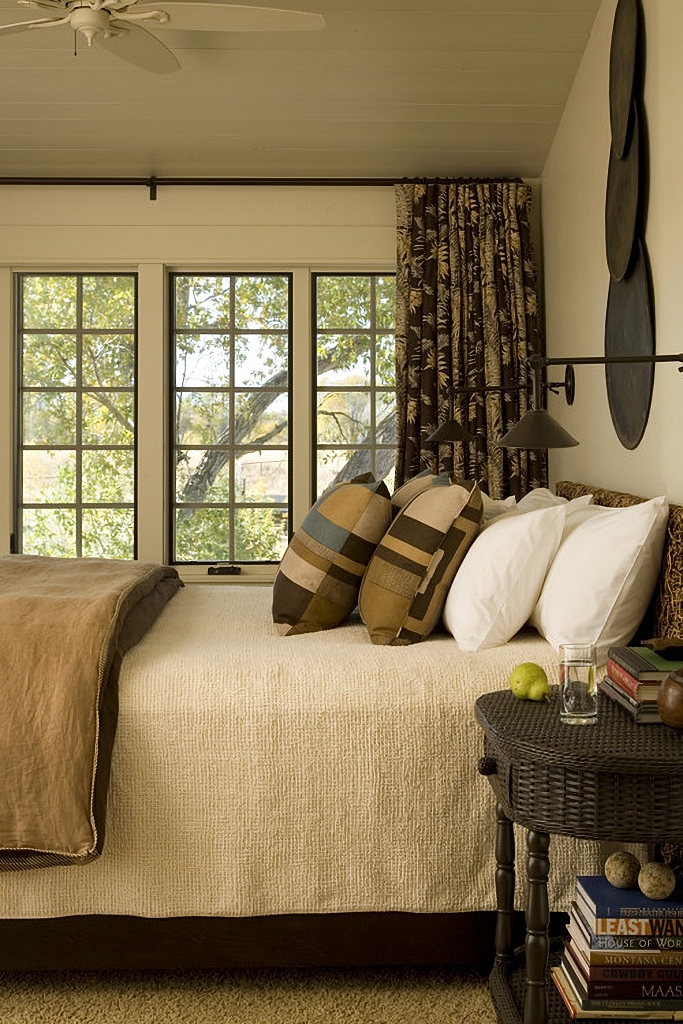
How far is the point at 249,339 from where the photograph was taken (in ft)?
15.4

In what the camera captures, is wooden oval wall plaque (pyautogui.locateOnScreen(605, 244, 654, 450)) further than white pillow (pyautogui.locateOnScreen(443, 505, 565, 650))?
Yes

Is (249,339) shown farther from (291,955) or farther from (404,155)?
(291,955)

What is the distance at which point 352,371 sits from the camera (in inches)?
185

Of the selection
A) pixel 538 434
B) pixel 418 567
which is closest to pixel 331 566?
pixel 418 567

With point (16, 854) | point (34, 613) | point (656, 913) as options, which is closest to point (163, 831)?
point (16, 854)

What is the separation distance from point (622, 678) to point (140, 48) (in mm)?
2324

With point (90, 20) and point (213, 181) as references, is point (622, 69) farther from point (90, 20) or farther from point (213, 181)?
point (213, 181)

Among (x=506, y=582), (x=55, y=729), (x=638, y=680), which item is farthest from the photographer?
(x=506, y=582)

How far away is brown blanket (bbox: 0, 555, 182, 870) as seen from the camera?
1862 mm

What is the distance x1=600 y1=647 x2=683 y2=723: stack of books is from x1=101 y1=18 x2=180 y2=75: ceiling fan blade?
2206 mm

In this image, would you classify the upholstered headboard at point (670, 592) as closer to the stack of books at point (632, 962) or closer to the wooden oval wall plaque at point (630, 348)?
the stack of books at point (632, 962)

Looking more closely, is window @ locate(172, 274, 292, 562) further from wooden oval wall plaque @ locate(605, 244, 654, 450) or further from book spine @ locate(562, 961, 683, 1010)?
book spine @ locate(562, 961, 683, 1010)

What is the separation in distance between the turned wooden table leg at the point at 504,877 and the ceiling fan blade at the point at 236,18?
210 centimetres

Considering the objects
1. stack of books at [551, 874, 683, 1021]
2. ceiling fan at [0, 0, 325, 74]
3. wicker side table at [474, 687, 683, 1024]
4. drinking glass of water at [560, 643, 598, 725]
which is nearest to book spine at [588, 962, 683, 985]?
stack of books at [551, 874, 683, 1021]
